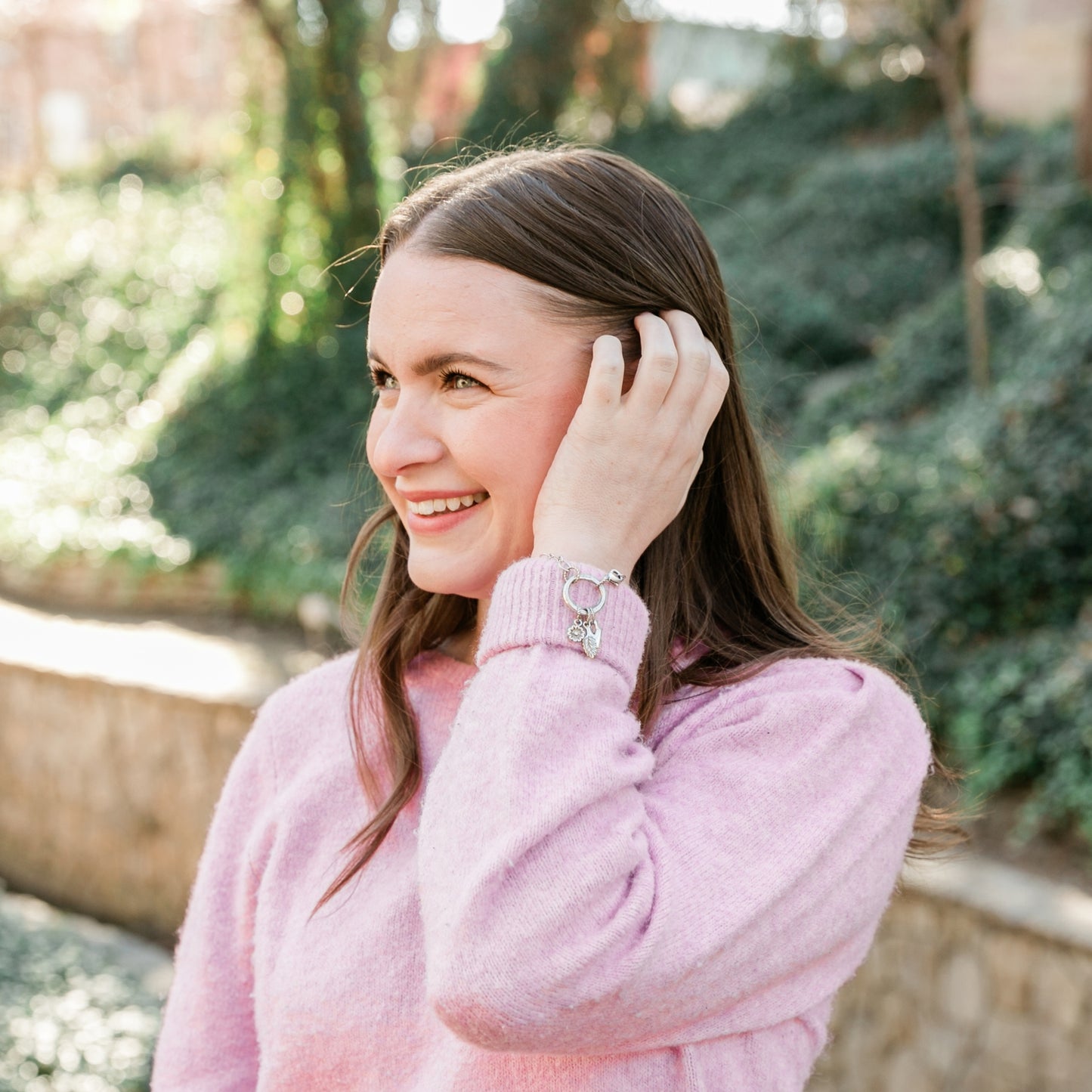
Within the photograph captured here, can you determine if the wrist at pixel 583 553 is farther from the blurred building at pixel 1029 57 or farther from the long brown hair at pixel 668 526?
the blurred building at pixel 1029 57

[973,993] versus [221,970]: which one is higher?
[221,970]

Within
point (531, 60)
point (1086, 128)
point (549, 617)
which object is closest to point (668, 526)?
point (549, 617)

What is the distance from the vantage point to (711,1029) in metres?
1.17

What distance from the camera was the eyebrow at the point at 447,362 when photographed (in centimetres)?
128

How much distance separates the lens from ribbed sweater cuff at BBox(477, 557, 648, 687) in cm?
117

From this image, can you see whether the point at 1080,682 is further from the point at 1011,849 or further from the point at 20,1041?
the point at 20,1041

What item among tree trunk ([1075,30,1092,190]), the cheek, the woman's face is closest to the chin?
the woman's face

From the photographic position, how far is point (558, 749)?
3.62 feet

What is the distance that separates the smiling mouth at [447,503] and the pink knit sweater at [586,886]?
0.18 metres

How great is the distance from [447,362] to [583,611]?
1.11ft

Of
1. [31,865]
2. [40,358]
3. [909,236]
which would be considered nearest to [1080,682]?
Answer: [31,865]

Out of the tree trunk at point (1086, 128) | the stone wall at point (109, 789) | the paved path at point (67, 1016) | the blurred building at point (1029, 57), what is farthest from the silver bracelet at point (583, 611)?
the blurred building at point (1029, 57)

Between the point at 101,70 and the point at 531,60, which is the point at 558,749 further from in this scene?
the point at 101,70

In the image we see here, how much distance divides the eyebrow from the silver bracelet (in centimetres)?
24
